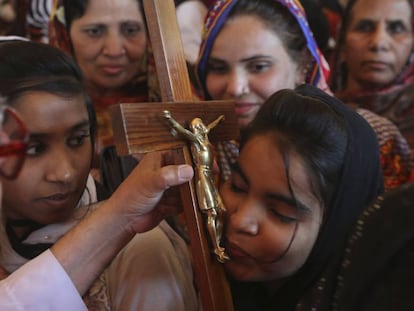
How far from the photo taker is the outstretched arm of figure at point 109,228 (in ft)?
2.45

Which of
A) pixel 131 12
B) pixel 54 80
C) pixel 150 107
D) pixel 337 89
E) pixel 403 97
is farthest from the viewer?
pixel 337 89

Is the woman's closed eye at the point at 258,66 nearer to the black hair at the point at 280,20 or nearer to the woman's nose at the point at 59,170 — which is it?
the black hair at the point at 280,20

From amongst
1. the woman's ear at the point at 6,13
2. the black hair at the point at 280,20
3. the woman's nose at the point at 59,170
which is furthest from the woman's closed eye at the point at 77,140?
the woman's ear at the point at 6,13

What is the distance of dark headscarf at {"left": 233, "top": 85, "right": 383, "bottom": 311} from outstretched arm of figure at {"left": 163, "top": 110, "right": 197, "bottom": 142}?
0.66 ft

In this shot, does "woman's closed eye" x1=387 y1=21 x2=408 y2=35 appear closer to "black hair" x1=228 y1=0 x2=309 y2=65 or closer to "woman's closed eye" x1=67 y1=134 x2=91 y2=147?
"black hair" x1=228 y1=0 x2=309 y2=65

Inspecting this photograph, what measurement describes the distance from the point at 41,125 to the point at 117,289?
0.85 ft

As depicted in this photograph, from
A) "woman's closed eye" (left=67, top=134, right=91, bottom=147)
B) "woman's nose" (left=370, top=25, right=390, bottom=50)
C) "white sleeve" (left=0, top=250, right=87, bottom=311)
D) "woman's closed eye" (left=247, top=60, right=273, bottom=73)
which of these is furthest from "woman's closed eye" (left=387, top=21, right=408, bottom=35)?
"white sleeve" (left=0, top=250, right=87, bottom=311)

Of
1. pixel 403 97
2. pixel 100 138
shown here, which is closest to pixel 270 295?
pixel 100 138

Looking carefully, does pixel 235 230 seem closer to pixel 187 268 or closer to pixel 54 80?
pixel 187 268

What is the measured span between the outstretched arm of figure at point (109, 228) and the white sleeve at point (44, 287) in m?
0.01

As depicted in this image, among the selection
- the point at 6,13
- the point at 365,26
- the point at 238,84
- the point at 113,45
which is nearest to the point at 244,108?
the point at 238,84

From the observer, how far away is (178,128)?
0.73 metres

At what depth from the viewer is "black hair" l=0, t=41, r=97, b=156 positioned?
80 centimetres

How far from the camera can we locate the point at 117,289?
2.72ft
